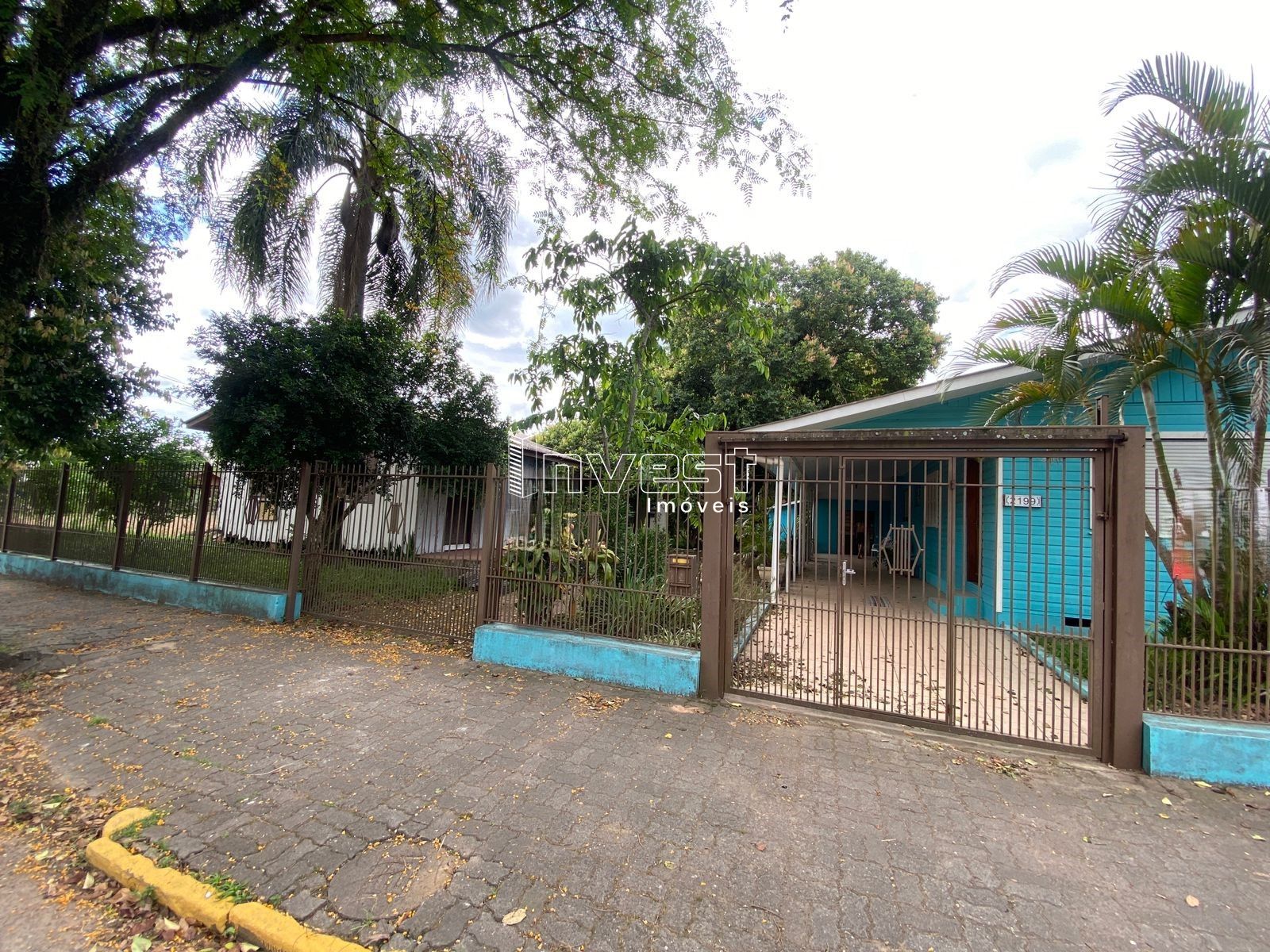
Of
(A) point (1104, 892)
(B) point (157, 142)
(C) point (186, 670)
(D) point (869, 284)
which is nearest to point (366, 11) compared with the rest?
(B) point (157, 142)

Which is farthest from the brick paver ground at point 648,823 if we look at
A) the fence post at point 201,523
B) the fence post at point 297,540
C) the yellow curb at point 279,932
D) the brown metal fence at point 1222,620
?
the fence post at point 201,523

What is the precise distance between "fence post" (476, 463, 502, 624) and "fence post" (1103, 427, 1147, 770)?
5177mm

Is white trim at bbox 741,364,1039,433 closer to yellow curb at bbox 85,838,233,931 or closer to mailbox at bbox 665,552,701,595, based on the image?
mailbox at bbox 665,552,701,595

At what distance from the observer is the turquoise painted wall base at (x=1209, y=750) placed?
11.0 ft

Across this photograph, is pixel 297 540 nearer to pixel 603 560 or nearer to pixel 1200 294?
pixel 603 560

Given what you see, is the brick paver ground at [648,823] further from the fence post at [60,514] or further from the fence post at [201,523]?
the fence post at [60,514]

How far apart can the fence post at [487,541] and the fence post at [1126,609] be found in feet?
17.0

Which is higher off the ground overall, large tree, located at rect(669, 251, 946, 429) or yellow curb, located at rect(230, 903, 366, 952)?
large tree, located at rect(669, 251, 946, 429)

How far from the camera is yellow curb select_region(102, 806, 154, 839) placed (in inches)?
106

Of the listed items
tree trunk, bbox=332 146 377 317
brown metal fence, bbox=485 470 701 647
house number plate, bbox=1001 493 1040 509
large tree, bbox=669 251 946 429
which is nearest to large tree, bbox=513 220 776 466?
brown metal fence, bbox=485 470 701 647

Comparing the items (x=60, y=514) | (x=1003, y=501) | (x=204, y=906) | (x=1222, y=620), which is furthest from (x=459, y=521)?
(x=60, y=514)

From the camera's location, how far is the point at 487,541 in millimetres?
5676

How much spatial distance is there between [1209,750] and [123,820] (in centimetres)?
638

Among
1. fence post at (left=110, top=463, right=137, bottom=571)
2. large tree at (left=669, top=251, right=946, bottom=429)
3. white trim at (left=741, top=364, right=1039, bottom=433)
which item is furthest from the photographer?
large tree at (left=669, top=251, right=946, bottom=429)
